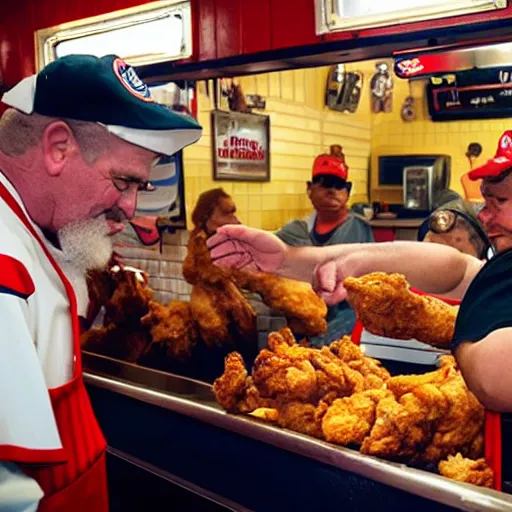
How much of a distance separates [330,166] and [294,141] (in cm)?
21

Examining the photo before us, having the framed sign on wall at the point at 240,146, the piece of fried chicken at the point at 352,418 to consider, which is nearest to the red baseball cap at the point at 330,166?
the framed sign on wall at the point at 240,146

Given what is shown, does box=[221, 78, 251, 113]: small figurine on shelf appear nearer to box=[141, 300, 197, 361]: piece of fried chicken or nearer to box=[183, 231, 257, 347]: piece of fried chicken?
box=[183, 231, 257, 347]: piece of fried chicken

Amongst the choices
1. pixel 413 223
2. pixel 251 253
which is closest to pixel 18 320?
pixel 413 223

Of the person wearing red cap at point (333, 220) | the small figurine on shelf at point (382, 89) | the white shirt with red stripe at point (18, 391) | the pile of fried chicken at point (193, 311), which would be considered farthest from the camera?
the pile of fried chicken at point (193, 311)

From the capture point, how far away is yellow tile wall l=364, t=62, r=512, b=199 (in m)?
2.02

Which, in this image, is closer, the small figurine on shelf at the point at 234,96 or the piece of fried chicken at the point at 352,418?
the piece of fried chicken at the point at 352,418

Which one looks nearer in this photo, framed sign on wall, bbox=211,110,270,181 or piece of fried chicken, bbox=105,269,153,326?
framed sign on wall, bbox=211,110,270,181

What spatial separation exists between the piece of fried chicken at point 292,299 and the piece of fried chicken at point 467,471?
65cm

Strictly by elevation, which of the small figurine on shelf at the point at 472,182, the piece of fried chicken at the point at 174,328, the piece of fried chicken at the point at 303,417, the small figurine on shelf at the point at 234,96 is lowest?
the piece of fried chicken at the point at 303,417

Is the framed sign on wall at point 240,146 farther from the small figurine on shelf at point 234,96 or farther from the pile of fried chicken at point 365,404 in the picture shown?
the pile of fried chicken at point 365,404

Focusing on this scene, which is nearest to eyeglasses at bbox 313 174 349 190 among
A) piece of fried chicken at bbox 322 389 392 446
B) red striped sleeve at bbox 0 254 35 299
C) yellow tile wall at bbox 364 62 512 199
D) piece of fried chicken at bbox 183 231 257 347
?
yellow tile wall at bbox 364 62 512 199

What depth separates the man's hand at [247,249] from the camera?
2680mm

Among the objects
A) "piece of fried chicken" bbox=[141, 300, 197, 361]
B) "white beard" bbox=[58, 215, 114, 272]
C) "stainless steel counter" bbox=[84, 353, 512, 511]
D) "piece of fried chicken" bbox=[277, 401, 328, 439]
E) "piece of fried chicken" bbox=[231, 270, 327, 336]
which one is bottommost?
"stainless steel counter" bbox=[84, 353, 512, 511]

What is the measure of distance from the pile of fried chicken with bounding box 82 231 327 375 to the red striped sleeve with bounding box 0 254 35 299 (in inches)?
53.0
